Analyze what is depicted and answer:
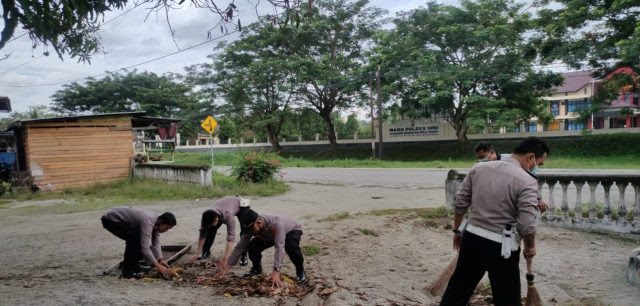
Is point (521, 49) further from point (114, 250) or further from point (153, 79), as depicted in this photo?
point (153, 79)

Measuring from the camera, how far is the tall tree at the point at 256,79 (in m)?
32.3

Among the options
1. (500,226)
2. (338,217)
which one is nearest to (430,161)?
(338,217)

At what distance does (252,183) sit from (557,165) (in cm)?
1387

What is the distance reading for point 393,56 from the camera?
2725cm

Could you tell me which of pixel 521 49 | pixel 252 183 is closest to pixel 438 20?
pixel 521 49

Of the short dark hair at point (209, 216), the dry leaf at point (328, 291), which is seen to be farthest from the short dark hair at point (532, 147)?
the short dark hair at point (209, 216)

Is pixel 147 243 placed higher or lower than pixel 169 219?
lower

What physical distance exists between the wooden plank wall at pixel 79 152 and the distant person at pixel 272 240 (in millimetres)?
14002

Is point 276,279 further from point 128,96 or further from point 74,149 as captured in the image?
point 128,96

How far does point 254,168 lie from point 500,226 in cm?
1221

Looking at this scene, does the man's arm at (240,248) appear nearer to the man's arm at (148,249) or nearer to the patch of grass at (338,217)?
the man's arm at (148,249)

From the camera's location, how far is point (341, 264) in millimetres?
5953

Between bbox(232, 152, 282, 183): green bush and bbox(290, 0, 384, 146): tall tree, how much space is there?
15779mm

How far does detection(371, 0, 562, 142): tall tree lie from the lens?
2397cm
